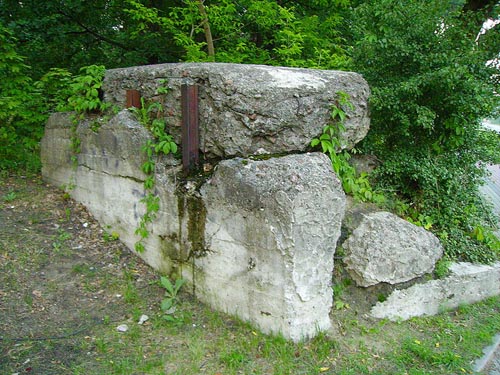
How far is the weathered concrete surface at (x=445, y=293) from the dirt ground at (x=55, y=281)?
2.16 metres

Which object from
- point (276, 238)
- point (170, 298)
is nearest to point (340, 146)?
point (276, 238)

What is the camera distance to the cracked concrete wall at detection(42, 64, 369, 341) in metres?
3.33

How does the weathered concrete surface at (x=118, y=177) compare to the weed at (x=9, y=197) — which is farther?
the weed at (x=9, y=197)

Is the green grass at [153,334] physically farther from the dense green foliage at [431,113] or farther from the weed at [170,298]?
the dense green foliage at [431,113]

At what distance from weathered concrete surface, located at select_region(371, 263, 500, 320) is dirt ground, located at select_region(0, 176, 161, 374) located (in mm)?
2165

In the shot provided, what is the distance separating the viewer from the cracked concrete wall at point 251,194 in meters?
3.33

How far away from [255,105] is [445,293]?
2640 mm

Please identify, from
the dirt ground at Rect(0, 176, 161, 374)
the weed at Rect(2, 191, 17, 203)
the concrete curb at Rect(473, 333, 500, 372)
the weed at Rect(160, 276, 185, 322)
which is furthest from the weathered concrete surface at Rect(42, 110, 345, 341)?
the weed at Rect(2, 191, 17, 203)

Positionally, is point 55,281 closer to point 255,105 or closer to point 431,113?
point 255,105

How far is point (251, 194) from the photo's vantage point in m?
3.40

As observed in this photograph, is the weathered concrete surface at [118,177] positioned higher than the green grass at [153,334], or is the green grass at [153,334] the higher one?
the weathered concrete surface at [118,177]

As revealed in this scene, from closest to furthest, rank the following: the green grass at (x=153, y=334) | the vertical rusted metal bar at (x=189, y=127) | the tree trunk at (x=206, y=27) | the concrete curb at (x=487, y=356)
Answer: the green grass at (x=153, y=334) < the concrete curb at (x=487, y=356) < the vertical rusted metal bar at (x=189, y=127) < the tree trunk at (x=206, y=27)

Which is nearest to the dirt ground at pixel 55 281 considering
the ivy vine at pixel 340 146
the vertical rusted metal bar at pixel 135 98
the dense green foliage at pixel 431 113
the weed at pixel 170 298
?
the weed at pixel 170 298

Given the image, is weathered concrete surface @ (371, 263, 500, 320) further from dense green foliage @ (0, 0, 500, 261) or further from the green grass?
dense green foliage @ (0, 0, 500, 261)
